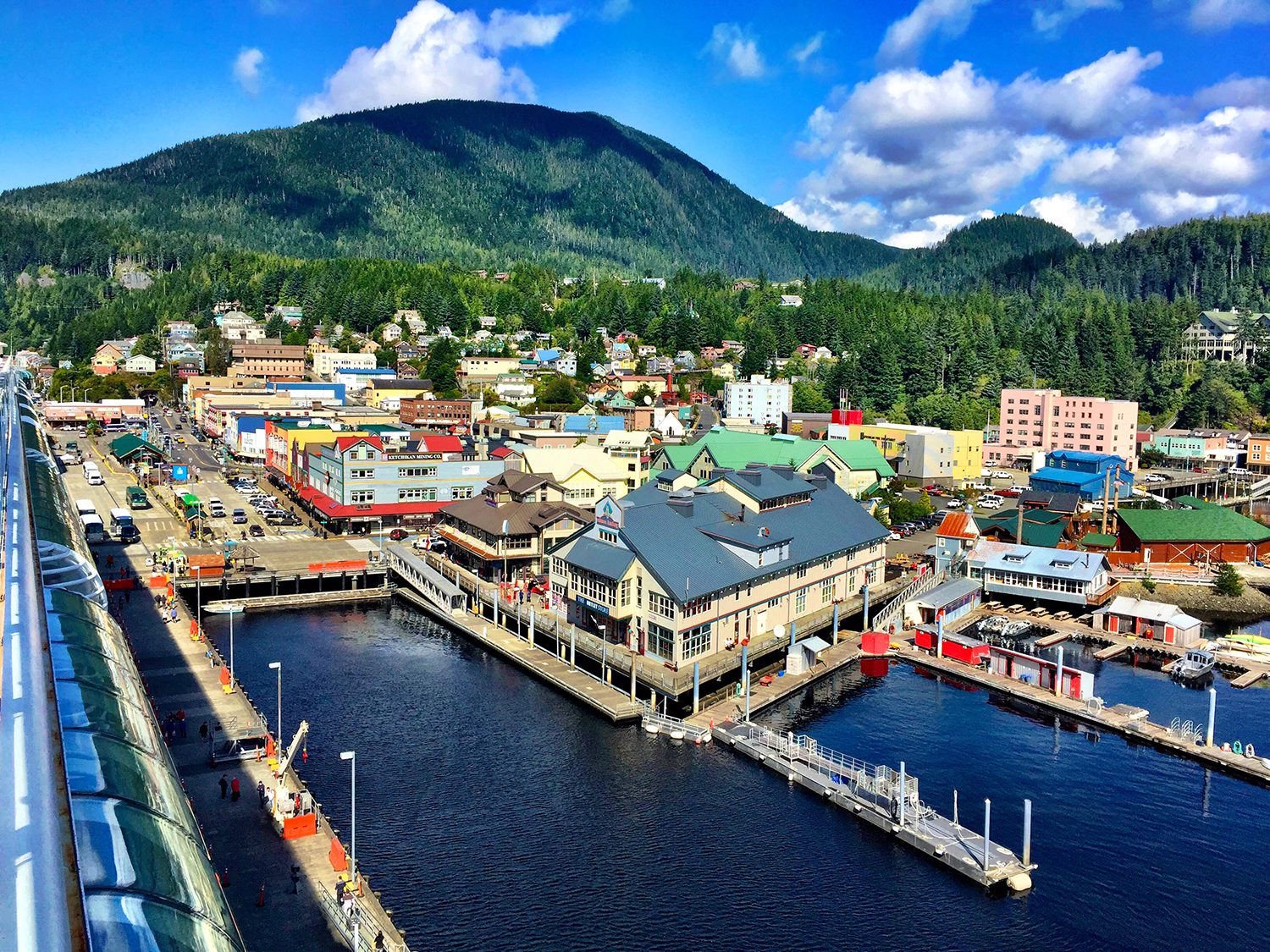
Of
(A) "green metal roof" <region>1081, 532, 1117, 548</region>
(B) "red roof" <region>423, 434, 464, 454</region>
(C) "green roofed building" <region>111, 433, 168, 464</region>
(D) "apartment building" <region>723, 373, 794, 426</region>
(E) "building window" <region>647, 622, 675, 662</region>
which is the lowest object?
(E) "building window" <region>647, 622, 675, 662</region>

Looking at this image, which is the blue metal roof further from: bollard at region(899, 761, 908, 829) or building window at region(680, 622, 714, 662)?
bollard at region(899, 761, 908, 829)

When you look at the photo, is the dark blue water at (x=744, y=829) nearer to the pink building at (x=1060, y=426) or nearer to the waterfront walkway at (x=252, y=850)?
the waterfront walkway at (x=252, y=850)

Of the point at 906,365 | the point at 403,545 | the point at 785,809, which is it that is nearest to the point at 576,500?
the point at 403,545

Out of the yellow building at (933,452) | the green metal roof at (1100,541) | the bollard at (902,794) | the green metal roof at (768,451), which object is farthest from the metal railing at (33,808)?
the yellow building at (933,452)

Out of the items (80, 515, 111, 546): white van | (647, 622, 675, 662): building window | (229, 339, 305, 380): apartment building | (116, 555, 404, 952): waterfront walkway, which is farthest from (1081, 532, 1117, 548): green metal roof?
(229, 339, 305, 380): apartment building

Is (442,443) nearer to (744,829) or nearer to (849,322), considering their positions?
(744,829)

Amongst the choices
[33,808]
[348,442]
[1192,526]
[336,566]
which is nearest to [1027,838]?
[33,808]
